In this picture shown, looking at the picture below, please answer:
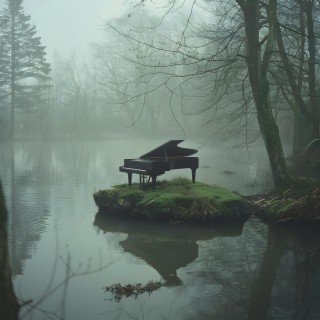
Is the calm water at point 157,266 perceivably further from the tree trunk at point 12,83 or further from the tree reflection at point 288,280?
the tree trunk at point 12,83

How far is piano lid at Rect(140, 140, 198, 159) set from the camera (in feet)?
35.4

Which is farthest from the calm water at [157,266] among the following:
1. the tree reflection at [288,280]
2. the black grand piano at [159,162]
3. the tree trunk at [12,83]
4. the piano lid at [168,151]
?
the tree trunk at [12,83]

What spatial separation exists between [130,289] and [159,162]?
17.3ft

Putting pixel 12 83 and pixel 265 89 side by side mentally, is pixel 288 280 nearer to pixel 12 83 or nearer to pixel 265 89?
pixel 265 89

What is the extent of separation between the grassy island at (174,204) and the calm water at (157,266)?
1.30ft

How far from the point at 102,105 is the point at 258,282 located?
185 feet

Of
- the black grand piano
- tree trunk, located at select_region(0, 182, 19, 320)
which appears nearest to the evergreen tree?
the black grand piano

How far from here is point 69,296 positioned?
5.27 meters

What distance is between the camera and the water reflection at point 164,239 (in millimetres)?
6645

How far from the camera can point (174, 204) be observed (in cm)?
955

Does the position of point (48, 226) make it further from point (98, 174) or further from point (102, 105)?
point (102, 105)

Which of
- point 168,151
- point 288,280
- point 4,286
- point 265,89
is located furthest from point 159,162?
point 4,286

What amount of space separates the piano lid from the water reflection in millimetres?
1900

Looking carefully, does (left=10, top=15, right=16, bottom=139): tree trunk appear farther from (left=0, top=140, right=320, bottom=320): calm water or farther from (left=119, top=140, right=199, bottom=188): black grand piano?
(left=119, top=140, right=199, bottom=188): black grand piano
